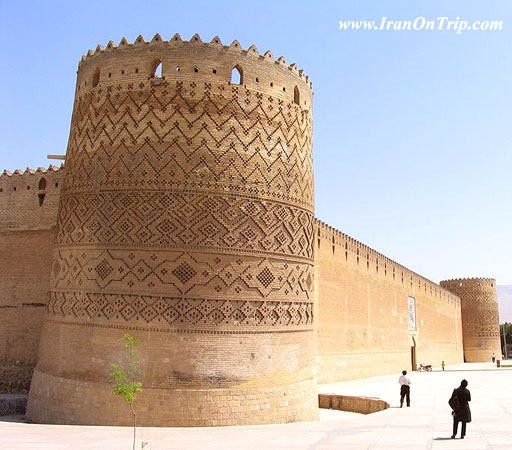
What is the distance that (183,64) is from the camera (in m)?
8.12

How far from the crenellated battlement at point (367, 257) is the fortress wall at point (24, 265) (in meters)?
6.99

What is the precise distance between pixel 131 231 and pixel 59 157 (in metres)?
3.89

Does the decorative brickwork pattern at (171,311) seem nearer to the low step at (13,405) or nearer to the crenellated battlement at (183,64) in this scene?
the low step at (13,405)

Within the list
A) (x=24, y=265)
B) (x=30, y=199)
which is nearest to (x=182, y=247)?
(x=24, y=265)

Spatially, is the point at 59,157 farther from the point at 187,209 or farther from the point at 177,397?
the point at 177,397

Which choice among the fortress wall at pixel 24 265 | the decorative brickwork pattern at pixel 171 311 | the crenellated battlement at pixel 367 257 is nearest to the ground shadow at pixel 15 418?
the fortress wall at pixel 24 265

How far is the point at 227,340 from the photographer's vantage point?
7.49m

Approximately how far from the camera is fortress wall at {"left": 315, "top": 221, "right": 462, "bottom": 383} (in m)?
14.0

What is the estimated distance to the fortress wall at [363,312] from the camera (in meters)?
14.0

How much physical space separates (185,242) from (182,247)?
0.09m

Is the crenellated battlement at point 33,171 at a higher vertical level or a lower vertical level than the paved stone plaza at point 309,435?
higher

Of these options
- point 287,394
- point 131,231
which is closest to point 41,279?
point 131,231

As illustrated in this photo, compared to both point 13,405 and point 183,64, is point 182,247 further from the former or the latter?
point 13,405

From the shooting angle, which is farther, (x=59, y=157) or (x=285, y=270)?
(x=59, y=157)
